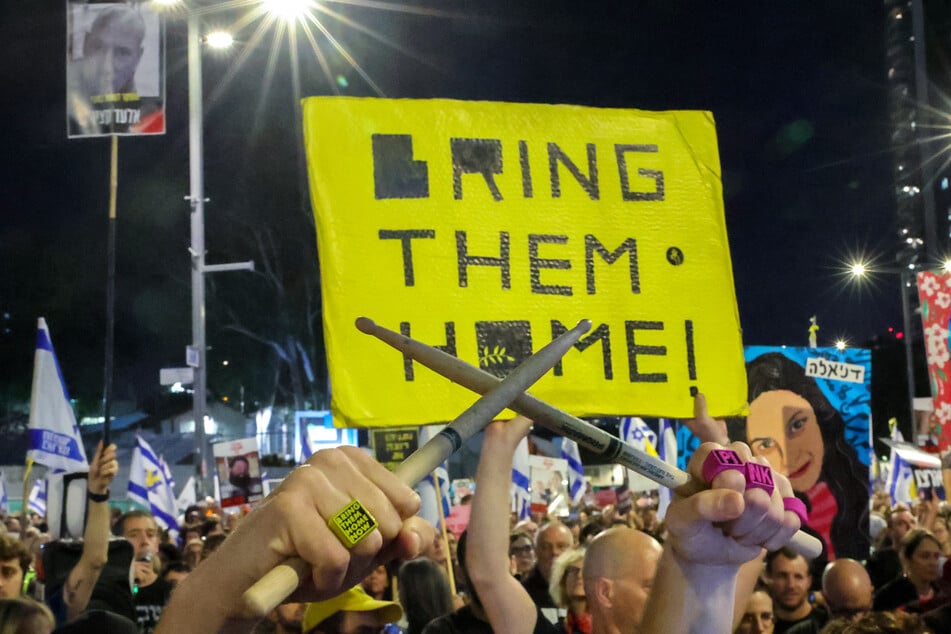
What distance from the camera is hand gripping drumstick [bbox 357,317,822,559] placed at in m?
1.93

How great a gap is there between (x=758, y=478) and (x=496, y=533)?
161cm

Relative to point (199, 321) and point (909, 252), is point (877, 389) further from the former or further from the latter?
point (199, 321)

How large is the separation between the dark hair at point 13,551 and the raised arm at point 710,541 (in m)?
4.21

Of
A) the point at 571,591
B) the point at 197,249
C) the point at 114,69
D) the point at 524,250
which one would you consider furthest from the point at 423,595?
the point at 197,249

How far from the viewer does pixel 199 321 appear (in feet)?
61.0

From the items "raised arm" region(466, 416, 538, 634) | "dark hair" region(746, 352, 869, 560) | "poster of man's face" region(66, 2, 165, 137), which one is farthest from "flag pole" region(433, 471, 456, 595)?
"poster of man's face" region(66, 2, 165, 137)

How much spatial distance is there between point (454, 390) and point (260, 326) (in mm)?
32591

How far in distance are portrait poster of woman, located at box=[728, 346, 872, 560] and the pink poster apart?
2243mm

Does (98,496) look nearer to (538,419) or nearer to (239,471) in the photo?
(538,419)

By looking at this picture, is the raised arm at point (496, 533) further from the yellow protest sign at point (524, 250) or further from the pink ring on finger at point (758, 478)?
the pink ring on finger at point (758, 478)

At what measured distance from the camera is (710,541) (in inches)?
81.3

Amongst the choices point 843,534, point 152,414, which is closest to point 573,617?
point 843,534

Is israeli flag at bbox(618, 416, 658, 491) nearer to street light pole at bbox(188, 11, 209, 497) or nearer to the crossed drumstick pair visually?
street light pole at bbox(188, 11, 209, 497)

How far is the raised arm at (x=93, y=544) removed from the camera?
5305 mm
